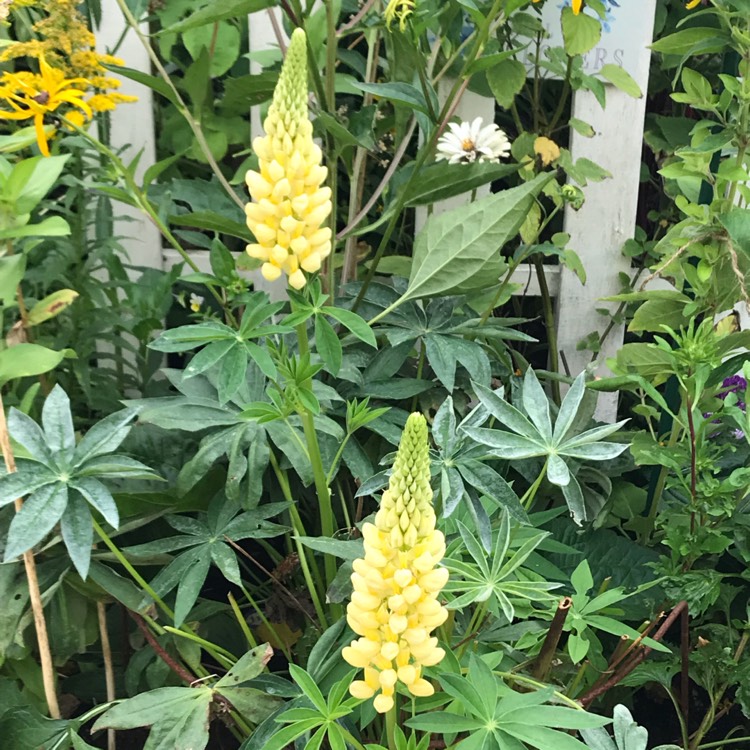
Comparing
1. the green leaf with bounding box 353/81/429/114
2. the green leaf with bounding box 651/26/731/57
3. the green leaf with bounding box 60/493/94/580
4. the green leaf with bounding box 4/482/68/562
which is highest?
the green leaf with bounding box 651/26/731/57

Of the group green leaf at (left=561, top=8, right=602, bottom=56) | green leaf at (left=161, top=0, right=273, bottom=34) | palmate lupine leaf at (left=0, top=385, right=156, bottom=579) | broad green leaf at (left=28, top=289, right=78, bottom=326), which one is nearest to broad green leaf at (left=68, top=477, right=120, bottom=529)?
palmate lupine leaf at (left=0, top=385, right=156, bottom=579)

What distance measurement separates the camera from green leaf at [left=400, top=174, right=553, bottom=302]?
90 cm

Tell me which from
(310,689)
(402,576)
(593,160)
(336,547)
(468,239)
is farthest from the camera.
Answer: (593,160)

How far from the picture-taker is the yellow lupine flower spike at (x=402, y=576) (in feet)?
1.53

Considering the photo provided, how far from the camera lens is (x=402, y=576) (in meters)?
0.47

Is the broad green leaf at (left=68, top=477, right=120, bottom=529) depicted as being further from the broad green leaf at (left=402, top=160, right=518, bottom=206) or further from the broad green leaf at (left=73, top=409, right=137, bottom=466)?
the broad green leaf at (left=402, top=160, right=518, bottom=206)

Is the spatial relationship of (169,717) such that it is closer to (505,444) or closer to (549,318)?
(505,444)

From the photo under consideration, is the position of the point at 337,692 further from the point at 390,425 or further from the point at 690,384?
→ the point at 690,384

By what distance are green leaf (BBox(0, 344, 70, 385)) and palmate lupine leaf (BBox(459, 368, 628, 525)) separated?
0.41m

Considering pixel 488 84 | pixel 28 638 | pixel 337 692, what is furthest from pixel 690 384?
pixel 28 638

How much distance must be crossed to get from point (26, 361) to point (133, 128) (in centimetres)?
78

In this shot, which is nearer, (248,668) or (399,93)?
(248,668)

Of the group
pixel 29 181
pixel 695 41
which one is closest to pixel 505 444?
pixel 29 181

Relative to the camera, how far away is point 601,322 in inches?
54.7
